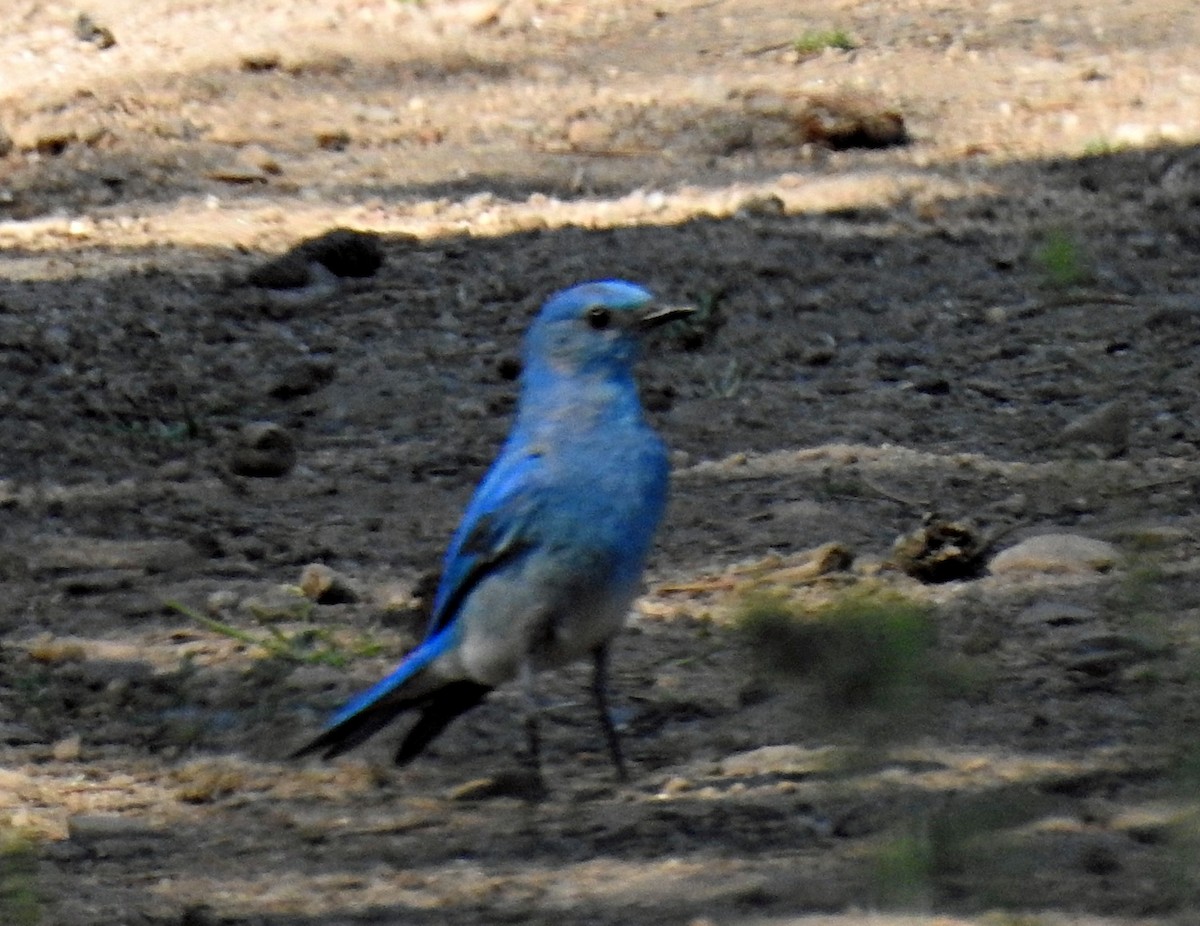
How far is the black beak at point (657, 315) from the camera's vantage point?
367cm

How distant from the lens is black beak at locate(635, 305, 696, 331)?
3674 millimetres

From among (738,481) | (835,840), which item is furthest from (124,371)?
(835,840)

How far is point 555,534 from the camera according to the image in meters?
3.59

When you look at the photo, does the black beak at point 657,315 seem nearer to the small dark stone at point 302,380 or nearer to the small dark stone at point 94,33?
the small dark stone at point 302,380

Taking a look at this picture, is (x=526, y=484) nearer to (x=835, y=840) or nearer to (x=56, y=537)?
(x=835, y=840)

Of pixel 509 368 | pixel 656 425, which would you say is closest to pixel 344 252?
pixel 509 368

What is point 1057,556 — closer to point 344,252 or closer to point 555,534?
point 555,534

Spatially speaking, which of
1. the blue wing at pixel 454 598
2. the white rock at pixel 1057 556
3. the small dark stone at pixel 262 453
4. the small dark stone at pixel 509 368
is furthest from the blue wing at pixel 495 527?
the small dark stone at pixel 509 368

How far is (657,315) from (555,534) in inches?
14.8

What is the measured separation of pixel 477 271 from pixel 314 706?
306 cm

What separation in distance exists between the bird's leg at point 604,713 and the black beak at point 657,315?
496 mm

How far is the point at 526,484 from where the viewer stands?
A: 11.9 ft

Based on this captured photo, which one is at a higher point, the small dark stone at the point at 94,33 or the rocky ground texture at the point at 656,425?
the small dark stone at the point at 94,33

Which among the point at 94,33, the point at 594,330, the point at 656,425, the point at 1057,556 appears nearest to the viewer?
the point at 594,330
